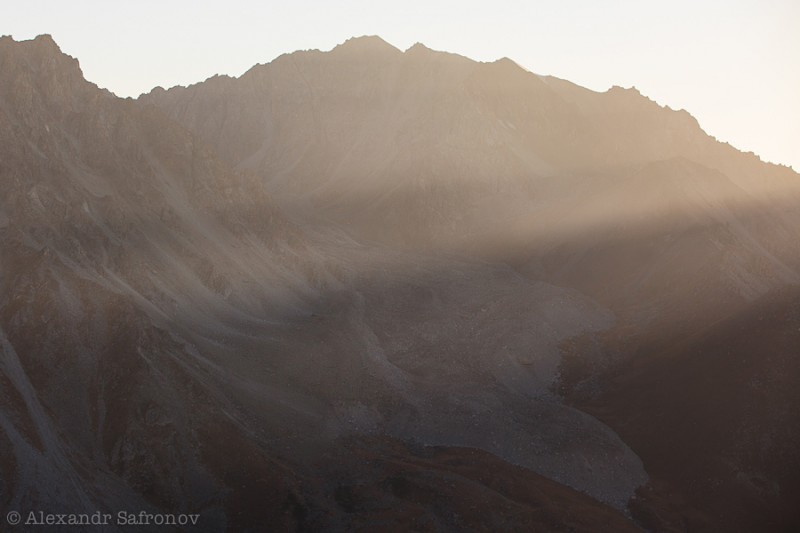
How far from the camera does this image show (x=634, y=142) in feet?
632

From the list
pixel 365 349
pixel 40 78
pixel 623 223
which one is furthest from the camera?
pixel 623 223

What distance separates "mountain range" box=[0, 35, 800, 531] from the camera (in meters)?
57.1

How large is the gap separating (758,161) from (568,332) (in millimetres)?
98813

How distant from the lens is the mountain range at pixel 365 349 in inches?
2247

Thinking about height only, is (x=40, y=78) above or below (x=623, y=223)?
above

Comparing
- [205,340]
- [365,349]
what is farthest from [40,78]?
[365,349]

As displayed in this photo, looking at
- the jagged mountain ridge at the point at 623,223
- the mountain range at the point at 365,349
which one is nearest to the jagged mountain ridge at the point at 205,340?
the mountain range at the point at 365,349

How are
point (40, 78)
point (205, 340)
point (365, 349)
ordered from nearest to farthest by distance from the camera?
point (205, 340) < point (365, 349) < point (40, 78)

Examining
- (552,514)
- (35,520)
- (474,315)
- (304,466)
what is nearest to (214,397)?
(304,466)

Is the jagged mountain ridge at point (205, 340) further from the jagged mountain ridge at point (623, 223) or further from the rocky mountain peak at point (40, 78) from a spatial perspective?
the jagged mountain ridge at point (623, 223)

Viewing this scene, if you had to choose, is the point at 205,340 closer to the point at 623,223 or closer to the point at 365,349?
the point at 365,349

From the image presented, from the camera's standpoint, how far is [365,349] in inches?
3578

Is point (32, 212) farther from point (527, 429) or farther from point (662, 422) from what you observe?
point (662, 422)

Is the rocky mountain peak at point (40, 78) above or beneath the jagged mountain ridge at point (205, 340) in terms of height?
above
